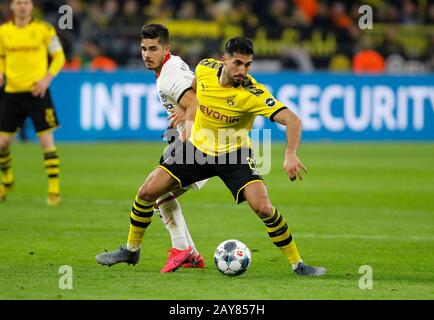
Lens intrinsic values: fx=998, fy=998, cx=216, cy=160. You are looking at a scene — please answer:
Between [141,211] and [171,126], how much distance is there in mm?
846

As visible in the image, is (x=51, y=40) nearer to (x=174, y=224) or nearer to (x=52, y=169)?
(x=52, y=169)

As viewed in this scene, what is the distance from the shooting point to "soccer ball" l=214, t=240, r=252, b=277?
26.1 feet

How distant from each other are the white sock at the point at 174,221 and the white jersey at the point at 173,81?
26.9 inches

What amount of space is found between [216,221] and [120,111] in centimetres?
1018

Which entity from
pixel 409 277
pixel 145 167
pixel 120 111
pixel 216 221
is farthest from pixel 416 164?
pixel 409 277

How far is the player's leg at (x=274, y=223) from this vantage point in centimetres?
786

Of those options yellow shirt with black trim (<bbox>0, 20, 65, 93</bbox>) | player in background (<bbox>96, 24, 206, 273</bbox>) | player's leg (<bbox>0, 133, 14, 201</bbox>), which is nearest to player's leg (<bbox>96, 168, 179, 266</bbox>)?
player in background (<bbox>96, 24, 206, 273</bbox>)

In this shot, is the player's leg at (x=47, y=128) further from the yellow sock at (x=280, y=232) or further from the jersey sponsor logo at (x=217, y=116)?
the yellow sock at (x=280, y=232)

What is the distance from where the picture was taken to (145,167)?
1733 centimetres

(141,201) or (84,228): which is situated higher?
(141,201)

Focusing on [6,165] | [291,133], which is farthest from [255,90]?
[6,165]

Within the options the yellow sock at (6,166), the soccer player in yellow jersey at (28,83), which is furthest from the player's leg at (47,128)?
the yellow sock at (6,166)

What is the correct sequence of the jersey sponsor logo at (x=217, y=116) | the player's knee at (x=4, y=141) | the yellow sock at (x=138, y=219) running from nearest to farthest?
the jersey sponsor logo at (x=217, y=116) < the yellow sock at (x=138, y=219) < the player's knee at (x=4, y=141)

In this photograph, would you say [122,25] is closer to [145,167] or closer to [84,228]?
[145,167]
